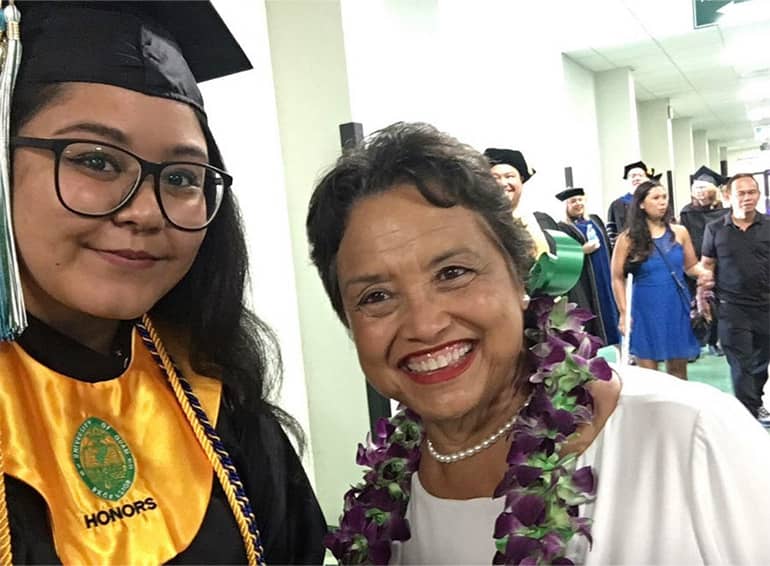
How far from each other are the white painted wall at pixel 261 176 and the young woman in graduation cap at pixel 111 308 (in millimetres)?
1571

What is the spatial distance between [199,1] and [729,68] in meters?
9.84

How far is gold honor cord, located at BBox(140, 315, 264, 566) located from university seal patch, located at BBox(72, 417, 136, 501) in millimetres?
114

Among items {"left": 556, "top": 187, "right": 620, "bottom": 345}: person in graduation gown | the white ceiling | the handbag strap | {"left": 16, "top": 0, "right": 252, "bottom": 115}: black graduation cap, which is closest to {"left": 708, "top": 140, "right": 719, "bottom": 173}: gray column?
the white ceiling

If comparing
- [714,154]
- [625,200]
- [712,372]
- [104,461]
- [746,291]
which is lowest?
[712,372]

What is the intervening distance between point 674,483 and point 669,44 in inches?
298

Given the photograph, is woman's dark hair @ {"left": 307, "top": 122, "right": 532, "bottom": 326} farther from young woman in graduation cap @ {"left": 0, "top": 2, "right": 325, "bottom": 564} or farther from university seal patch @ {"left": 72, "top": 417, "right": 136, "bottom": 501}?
university seal patch @ {"left": 72, "top": 417, "right": 136, "bottom": 501}

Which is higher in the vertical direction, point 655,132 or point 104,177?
point 655,132

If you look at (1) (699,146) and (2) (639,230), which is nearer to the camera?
(2) (639,230)

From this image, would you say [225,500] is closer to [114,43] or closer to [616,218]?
[114,43]

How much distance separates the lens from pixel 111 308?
94 centimetres

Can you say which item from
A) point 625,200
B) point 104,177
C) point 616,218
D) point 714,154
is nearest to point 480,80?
point 625,200

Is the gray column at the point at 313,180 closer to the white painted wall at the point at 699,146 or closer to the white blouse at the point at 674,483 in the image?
the white blouse at the point at 674,483

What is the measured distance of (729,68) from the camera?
9.27 m

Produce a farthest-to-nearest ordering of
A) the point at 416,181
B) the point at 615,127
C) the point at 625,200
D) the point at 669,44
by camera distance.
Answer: the point at 615,127 < the point at 669,44 < the point at 625,200 < the point at 416,181
